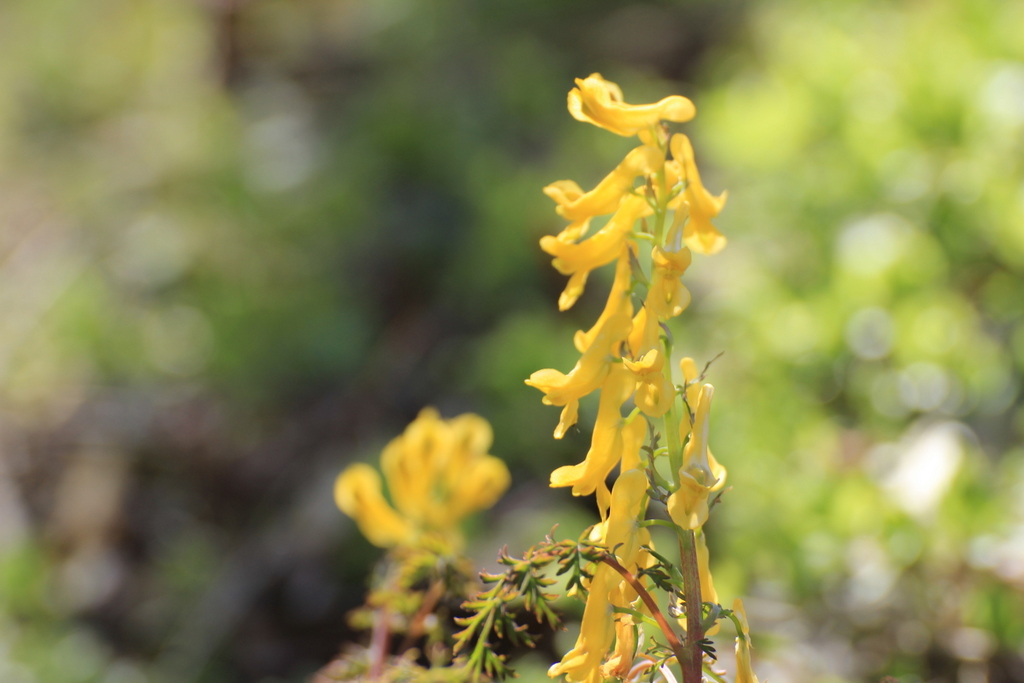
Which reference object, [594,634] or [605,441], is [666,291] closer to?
[605,441]

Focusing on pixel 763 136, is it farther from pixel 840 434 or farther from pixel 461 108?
pixel 461 108

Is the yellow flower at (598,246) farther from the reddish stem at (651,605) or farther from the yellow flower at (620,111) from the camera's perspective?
the reddish stem at (651,605)

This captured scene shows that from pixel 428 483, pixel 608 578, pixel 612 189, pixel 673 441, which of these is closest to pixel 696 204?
pixel 612 189

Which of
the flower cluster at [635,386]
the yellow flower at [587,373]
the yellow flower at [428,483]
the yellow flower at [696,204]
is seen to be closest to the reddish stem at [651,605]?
the flower cluster at [635,386]

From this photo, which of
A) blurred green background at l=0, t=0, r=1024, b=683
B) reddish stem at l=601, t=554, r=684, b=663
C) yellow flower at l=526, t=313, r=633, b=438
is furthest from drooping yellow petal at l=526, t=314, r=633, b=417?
blurred green background at l=0, t=0, r=1024, b=683

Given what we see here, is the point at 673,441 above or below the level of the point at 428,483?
below

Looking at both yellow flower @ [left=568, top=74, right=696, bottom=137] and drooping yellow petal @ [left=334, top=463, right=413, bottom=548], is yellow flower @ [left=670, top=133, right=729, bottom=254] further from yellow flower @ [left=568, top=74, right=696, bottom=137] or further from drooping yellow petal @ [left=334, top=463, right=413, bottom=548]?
drooping yellow petal @ [left=334, top=463, right=413, bottom=548]
